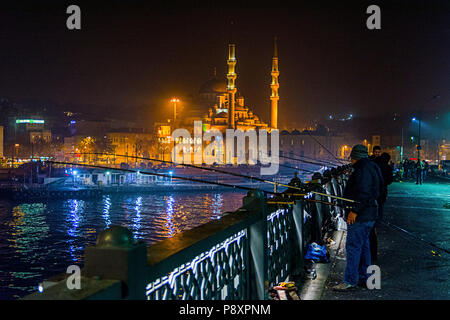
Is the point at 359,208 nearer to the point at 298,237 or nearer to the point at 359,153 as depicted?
the point at 359,153

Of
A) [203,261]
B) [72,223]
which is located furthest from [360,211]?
[72,223]

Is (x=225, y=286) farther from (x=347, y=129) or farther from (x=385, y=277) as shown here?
(x=347, y=129)

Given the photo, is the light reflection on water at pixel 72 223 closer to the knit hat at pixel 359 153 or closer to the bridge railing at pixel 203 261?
the bridge railing at pixel 203 261

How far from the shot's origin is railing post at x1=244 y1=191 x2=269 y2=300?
397 centimetres

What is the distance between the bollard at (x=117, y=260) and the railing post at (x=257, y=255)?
1873mm

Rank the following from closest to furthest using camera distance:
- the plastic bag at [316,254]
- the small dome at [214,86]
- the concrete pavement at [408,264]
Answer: the concrete pavement at [408,264] → the plastic bag at [316,254] → the small dome at [214,86]

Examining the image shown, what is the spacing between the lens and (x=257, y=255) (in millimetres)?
3990

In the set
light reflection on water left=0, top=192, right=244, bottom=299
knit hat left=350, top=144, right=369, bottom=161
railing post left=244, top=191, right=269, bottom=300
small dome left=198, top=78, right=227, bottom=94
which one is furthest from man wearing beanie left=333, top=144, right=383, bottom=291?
small dome left=198, top=78, right=227, bottom=94

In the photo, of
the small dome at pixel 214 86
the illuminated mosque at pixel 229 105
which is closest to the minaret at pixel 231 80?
the illuminated mosque at pixel 229 105

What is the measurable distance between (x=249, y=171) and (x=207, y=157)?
12.2 meters

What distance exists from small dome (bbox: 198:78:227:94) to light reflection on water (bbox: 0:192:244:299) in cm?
3875

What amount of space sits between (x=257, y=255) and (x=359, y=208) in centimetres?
123

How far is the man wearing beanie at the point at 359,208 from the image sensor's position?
4.60m
